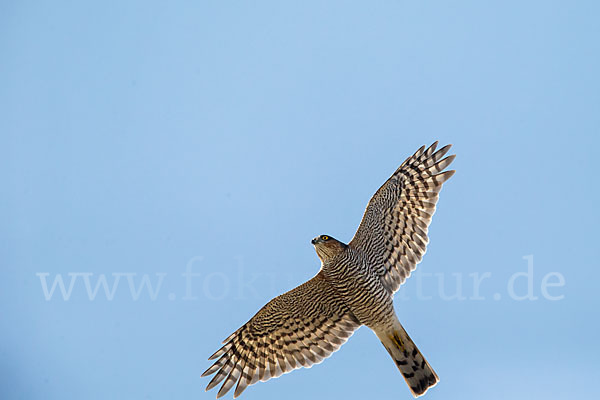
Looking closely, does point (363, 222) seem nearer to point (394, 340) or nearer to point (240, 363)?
point (394, 340)

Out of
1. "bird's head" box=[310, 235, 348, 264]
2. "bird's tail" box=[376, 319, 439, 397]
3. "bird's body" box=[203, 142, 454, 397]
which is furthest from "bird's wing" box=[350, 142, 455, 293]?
"bird's tail" box=[376, 319, 439, 397]

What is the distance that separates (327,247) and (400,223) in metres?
1.51

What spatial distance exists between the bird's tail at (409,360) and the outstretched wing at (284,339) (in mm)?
698

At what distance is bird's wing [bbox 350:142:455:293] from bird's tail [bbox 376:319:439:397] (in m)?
0.82

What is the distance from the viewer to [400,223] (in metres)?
10.7

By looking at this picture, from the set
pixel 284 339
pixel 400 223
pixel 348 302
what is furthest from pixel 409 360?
pixel 400 223

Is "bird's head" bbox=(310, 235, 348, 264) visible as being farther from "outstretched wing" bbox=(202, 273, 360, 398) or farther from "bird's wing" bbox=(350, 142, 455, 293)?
"outstretched wing" bbox=(202, 273, 360, 398)

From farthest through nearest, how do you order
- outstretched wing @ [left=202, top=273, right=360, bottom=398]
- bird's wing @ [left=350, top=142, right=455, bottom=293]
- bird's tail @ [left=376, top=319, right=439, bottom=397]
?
bird's wing @ [left=350, top=142, right=455, bottom=293] → outstretched wing @ [left=202, top=273, right=360, bottom=398] → bird's tail @ [left=376, top=319, right=439, bottom=397]

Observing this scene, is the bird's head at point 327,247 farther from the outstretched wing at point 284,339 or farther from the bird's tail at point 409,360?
the bird's tail at point 409,360

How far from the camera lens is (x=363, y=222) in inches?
413

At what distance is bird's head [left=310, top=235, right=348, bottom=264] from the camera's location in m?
10.3

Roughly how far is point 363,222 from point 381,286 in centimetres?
123

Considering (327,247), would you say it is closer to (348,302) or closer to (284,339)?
(348,302)

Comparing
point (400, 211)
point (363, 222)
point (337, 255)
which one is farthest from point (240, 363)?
point (400, 211)
